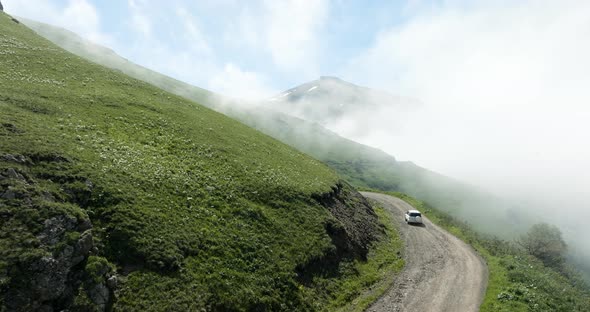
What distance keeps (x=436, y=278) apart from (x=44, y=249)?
33.0 metres

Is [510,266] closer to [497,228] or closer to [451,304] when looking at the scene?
[451,304]

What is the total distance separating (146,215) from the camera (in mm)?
23141

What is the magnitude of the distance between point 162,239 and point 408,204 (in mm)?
67106

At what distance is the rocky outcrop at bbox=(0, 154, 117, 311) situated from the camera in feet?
49.4

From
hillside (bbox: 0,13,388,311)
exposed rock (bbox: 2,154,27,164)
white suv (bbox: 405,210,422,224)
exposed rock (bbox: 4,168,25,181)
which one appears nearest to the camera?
hillside (bbox: 0,13,388,311)

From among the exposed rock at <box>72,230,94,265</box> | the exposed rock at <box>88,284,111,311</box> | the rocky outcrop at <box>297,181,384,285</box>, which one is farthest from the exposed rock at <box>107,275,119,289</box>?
the rocky outcrop at <box>297,181,384,285</box>

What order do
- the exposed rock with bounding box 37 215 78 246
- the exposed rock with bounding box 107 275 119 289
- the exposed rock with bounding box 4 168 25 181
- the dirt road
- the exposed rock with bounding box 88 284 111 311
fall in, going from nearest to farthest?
the exposed rock with bounding box 88 284 111 311 < the exposed rock with bounding box 37 215 78 246 < the exposed rock with bounding box 107 275 119 289 < the exposed rock with bounding box 4 168 25 181 < the dirt road

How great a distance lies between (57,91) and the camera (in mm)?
40656

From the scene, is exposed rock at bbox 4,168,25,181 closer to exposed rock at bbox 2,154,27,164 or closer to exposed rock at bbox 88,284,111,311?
exposed rock at bbox 2,154,27,164

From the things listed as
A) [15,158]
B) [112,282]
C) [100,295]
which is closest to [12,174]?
[15,158]

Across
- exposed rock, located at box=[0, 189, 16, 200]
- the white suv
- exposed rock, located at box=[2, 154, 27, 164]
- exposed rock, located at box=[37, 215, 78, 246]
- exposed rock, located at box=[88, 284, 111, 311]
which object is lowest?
exposed rock, located at box=[88, 284, 111, 311]

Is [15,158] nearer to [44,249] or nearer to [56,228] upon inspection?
[56,228]

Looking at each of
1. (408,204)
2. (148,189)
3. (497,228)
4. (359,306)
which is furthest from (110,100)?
(497,228)

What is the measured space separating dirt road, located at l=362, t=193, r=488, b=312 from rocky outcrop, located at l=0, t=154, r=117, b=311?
2034cm
